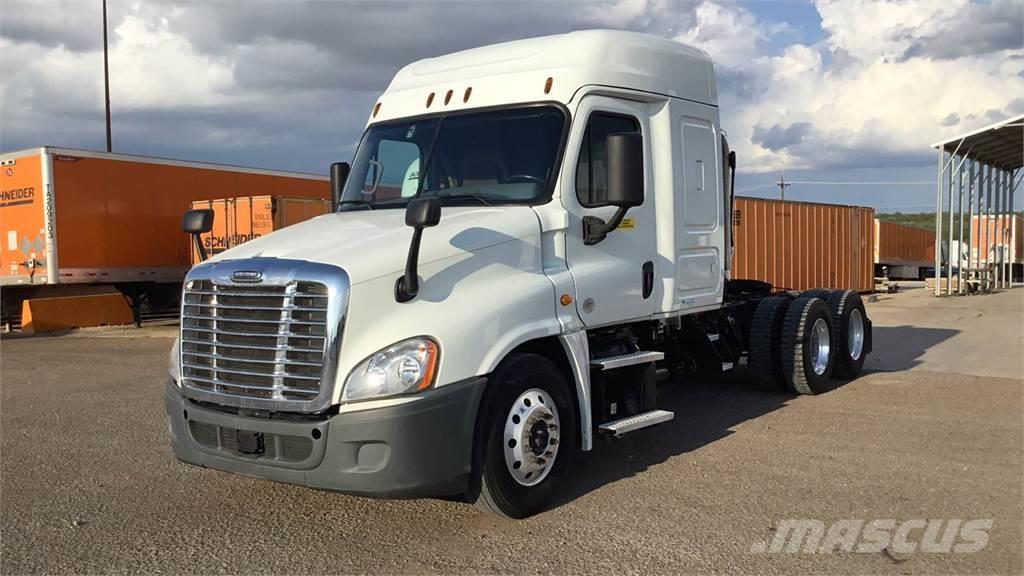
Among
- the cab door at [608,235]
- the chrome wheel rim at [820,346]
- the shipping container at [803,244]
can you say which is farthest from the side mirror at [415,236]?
the shipping container at [803,244]

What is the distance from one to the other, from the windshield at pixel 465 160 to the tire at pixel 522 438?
3.72ft

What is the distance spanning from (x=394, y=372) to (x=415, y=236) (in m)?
0.70

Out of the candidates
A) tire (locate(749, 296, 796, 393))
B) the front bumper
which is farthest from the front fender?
tire (locate(749, 296, 796, 393))

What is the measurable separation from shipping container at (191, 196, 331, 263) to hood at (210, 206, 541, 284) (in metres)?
12.7

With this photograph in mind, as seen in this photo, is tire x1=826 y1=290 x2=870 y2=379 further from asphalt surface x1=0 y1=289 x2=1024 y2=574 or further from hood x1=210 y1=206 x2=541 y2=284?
hood x1=210 y1=206 x2=541 y2=284

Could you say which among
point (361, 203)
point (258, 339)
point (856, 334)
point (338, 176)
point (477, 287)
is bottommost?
point (856, 334)

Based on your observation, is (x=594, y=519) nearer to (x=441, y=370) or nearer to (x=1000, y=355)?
(x=441, y=370)

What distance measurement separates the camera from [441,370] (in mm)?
4383

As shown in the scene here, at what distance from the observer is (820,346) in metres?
9.05

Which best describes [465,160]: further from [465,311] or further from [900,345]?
[900,345]

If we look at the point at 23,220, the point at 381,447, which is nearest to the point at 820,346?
the point at 381,447

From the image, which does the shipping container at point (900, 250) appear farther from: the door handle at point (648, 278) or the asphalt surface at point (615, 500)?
the door handle at point (648, 278)

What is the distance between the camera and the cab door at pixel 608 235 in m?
5.43

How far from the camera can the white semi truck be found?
4.37m
